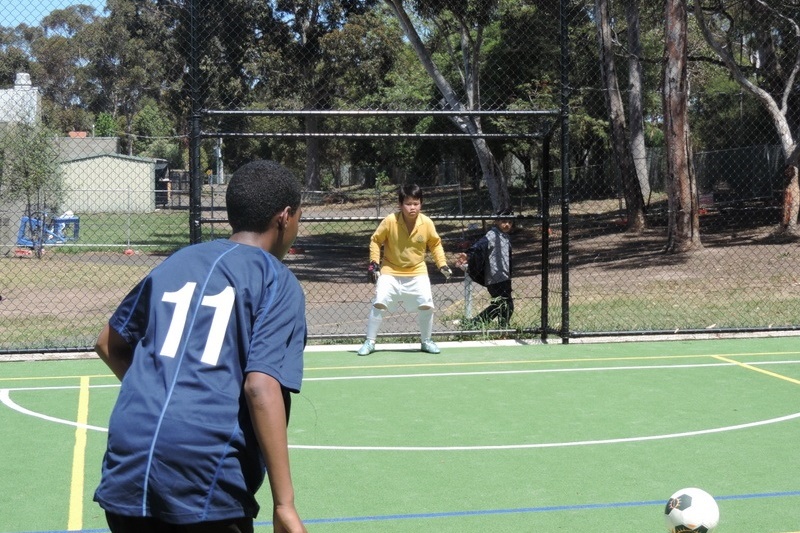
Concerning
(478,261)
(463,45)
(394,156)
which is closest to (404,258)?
(478,261)

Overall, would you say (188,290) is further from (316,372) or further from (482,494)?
(316,372)

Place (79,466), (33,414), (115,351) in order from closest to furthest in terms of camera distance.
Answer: (115,351), (79,466), (33,414)

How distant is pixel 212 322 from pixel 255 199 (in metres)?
0.43

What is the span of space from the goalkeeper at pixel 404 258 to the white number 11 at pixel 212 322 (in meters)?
7.81

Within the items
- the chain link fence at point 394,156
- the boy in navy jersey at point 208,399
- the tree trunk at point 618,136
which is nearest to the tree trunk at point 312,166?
the chain link fence at point 394,156

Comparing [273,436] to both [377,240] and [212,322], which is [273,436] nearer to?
[212,322]

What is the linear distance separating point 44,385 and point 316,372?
99.4 inches

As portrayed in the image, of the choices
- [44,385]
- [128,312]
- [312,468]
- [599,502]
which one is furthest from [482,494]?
[44,385]

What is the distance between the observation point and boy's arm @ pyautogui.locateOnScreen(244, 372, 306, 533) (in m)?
2.70

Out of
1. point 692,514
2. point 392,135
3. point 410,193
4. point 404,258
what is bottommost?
point 692,514

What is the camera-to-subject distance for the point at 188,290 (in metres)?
2.79

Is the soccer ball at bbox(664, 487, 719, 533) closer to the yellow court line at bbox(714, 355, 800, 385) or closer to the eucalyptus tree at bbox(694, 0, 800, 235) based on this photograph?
the yellow court line at bbox(714, 355, 800, 385)

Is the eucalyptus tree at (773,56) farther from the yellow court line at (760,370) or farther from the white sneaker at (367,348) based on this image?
the white sneaker at (367,348)

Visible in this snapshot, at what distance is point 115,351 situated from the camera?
10.2ft
